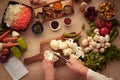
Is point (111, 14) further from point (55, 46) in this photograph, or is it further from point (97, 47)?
point (55, 46)

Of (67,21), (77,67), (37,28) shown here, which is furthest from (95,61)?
(37,28)

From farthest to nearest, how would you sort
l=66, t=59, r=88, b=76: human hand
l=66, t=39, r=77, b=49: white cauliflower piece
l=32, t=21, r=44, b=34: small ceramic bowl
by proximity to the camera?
1. l=32, t=21, r=44, b=34: small ceramic bowl
2. l=66, t=39, r=77, b=49: white cauliflower piece
3. l=66, t=59, r=88, b=76: human hand

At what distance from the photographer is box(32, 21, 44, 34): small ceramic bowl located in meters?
2.16

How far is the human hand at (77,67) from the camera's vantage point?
1952 mm

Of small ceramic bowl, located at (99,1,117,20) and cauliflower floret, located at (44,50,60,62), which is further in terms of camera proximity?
small ceramic bowl, located at (99,1,117,20)

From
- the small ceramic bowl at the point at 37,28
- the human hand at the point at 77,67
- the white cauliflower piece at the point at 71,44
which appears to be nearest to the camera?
the human hand at the point at 77,67

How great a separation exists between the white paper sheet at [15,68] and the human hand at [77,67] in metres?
0.35

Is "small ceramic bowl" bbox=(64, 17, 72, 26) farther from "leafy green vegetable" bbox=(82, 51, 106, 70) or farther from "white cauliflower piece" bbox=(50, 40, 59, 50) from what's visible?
"leafy green vegetable" bbox=(82, 51, 106, 70)

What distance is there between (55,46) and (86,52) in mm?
235

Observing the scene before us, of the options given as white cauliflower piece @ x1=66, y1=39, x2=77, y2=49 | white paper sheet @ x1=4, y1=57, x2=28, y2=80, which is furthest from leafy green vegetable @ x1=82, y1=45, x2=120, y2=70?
white paper sheet @ x1=4, y1=57, x2=28, y2=80

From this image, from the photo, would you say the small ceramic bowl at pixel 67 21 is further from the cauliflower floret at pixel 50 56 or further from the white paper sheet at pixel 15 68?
the white paper sheet at pixel 15 68

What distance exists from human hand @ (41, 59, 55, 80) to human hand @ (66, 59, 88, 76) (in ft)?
0.39

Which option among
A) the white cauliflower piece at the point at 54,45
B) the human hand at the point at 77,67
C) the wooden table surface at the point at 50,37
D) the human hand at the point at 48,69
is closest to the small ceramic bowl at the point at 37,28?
the wooden table surface at the point at 50,37

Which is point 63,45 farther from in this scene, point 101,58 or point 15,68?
point 15,68
